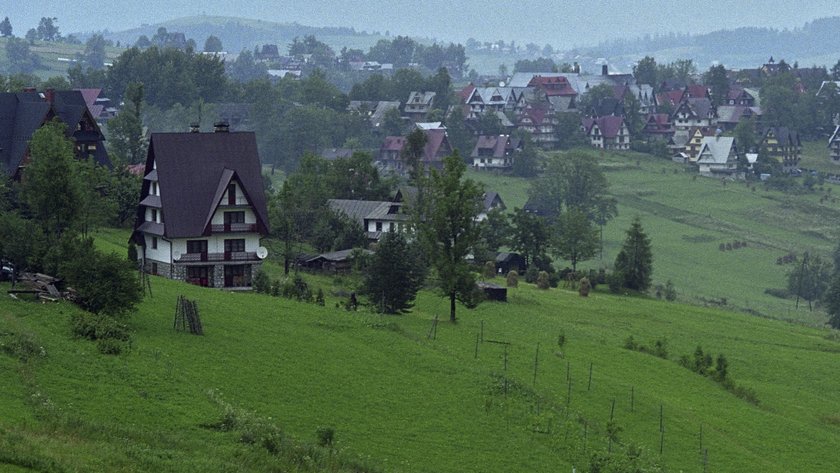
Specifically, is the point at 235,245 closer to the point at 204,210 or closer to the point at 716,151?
the point at 204,210

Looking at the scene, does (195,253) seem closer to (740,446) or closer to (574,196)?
(740,446)

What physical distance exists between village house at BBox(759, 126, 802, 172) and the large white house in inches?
4823

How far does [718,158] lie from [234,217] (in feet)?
389

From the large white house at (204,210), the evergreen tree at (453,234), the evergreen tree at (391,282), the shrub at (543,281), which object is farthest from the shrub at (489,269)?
the evergreen tree at (391,282)

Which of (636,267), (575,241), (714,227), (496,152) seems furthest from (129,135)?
(496,152)

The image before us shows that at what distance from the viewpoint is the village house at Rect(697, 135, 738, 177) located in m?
176

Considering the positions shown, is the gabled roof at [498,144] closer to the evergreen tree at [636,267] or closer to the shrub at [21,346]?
the evergreen tree at [636,267]

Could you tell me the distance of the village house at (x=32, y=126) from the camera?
77.1 meters

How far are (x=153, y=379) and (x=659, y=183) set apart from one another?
5022 inches

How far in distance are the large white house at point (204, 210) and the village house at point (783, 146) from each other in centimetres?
12249

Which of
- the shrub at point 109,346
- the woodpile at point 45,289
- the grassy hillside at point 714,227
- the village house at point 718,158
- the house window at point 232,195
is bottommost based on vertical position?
the grassy hillside at point 714,227

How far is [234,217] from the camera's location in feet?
223

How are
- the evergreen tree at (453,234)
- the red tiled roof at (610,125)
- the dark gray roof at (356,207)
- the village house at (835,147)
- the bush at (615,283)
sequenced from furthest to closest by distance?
the red tiled roof at (610,125)
the village house at (835,147)
the dark gray roof at (356,207)
the bush at (615,283)
the evergreen tree at (453,234)

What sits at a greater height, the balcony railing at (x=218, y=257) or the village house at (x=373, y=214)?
the balcony railing at (x=218, y=257)
